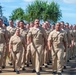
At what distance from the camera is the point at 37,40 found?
1655 cm

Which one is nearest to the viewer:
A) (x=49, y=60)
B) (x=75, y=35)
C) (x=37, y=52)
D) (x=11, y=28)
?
(x=37, y=52)

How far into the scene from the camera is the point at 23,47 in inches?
692

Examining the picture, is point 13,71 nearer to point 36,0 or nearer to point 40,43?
point 40,43

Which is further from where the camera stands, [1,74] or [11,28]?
[11,28]

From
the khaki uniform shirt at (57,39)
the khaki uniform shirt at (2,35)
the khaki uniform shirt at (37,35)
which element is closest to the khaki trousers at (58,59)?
the khaki uniform shirt at (57,39)

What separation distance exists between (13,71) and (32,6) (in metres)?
65.2

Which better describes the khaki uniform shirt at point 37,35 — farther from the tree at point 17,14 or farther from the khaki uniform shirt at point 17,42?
the tree at point 17,14

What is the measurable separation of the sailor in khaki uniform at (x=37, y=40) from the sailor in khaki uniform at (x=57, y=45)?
0.37 m

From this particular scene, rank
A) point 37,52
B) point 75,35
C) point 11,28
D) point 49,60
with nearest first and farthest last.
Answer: point 37,52, point 11,28, point 49,60, point 75,35

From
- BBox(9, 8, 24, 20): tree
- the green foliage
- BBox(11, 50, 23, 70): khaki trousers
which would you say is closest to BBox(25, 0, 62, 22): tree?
the green foliage

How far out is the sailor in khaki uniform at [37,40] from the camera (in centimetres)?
1644

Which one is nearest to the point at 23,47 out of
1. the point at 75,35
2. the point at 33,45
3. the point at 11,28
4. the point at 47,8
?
the point at 33,45

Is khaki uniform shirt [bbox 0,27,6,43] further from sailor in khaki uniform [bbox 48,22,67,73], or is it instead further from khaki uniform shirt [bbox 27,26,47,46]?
sailor in khaki uniform [bbox 48,22,67,73]

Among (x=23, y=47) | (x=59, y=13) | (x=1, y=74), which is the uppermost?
(x=59, y=13)
